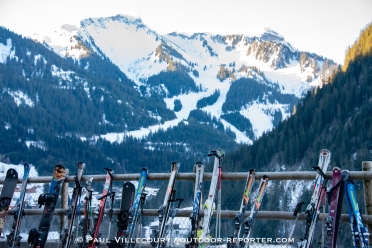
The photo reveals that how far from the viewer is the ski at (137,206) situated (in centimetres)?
575

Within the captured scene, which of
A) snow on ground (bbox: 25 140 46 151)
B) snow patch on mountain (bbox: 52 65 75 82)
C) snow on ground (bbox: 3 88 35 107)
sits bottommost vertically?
snow on ground (bbox: 25 140 46 151)

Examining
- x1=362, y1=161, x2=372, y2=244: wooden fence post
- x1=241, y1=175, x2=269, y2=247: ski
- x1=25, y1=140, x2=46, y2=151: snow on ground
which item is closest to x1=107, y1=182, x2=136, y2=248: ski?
x1=241, y1=175, x2=269, y2=247: ski

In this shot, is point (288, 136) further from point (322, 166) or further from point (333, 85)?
point (322, 166)

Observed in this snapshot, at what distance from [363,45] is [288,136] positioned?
21.3 metres

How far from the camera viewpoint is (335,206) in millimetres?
4945

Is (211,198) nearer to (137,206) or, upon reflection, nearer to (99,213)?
(137,206)

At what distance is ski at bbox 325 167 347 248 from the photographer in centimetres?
485

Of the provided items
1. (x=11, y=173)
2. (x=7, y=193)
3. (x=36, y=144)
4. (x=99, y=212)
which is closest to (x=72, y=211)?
(x=99, y=212)

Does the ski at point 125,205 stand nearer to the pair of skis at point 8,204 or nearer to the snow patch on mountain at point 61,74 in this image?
the pair of skis at point 8,204

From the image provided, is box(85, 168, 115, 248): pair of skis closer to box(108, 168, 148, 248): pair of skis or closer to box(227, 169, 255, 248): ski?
box(108, 168, 148, 248): pair of skis

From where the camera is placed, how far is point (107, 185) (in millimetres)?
6176

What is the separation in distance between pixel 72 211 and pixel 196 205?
177 cm

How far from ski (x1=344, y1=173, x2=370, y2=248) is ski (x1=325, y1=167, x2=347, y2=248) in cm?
8

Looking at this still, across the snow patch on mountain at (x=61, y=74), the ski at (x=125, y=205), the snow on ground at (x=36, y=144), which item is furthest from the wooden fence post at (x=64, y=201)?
the snow patch on mountain at (x=61, y=74)
